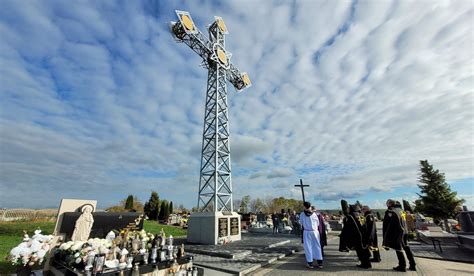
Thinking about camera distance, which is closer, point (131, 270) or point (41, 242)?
point (131, 270)

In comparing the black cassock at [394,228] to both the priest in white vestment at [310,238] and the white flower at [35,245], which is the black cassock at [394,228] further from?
the white flower at [35,245]

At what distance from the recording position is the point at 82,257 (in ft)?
16.6

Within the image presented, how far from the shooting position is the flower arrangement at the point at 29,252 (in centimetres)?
489

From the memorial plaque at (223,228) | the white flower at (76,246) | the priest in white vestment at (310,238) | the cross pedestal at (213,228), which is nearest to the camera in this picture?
the white flower at (76,246)

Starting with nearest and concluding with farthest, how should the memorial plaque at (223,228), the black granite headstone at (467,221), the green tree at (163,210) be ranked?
1. the black granite headstone at (467,221)
2. the memorial plaque at (223,228)
3. the green tree at (163,210)

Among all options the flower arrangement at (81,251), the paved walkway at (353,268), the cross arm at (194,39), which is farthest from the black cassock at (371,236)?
the cross arm at (194,39)

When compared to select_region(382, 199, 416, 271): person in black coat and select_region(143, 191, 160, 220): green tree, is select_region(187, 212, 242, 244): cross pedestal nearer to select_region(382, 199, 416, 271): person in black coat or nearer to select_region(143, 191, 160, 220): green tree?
select_region(382, 199, 416, 271): person in black coat

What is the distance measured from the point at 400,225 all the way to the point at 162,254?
6.91 m

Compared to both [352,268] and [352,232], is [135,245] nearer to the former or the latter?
[352,268]

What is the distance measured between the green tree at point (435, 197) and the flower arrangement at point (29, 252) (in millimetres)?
26926

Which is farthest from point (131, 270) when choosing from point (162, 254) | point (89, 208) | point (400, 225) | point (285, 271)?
point (400, 225)

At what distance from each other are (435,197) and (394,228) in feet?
65.6

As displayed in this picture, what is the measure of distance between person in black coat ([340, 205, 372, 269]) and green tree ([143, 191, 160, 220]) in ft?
109

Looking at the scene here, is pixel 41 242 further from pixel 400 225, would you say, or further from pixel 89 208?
pixel 400 225
